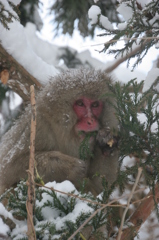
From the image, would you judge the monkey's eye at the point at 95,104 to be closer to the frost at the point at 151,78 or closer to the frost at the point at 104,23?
the frost at the point at 151,78

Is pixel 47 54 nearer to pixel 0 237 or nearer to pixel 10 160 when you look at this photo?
pixel 10 160

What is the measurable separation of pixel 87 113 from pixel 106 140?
388 millimetres

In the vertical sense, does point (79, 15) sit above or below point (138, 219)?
above

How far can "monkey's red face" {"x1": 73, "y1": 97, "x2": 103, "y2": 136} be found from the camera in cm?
446

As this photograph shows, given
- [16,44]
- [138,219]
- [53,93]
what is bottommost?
[138,219]

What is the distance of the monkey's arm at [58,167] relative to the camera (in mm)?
4176

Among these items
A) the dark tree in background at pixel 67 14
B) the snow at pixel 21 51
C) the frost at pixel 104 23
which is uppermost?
the dark tree in background at pixel 67 14

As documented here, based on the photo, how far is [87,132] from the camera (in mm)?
4504

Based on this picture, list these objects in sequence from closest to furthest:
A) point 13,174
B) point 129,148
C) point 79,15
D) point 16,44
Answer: point 129,148, point 13,174, point 16,44, point 79,15

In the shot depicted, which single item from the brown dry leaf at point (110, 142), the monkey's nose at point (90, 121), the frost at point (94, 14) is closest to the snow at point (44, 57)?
the frost at point (94, 14)

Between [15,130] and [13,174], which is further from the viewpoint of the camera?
[15,130]

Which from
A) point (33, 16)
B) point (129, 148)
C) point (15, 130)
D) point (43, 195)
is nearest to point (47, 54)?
point (33, 16)

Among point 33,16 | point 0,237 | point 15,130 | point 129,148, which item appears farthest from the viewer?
point 33,16

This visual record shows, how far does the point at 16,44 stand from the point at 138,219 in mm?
2975
